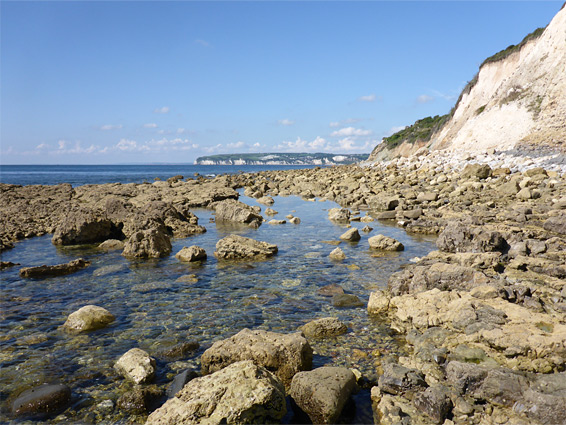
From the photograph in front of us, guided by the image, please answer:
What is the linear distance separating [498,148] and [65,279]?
3863cm

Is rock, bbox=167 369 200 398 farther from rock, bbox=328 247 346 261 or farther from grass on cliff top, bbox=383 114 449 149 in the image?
grass on cliff top, bbox=383 114 449 149

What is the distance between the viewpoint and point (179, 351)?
23.9 ft

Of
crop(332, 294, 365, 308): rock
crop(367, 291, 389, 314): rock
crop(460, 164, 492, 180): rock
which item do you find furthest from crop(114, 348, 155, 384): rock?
crop(460, 164, 492, 180): rock

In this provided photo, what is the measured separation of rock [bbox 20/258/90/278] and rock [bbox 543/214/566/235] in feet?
58.1

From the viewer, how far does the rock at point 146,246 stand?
14711 mm

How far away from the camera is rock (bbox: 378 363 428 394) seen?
224 inches

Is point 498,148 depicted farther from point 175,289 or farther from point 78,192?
point 78,192

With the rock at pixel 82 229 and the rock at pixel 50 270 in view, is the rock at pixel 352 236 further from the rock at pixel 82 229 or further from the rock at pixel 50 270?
the rock at pixel 82 229

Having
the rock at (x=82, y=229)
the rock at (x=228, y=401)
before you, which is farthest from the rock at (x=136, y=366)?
the rock at (x=82, y=229)

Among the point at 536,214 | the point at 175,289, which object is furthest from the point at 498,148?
the point at 175,289

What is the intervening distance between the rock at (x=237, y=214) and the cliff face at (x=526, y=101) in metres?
25.0

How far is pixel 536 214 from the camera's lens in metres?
17.2

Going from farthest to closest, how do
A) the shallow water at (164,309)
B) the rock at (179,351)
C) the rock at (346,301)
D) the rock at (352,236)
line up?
1. the rock at (352,236)
2. the rock at (346,301)
3. the rock at (179,351)
4. the shallow water at (164,309)

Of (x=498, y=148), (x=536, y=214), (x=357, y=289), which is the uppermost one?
(x=498, y=148)
